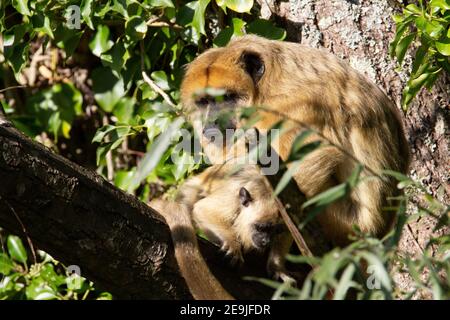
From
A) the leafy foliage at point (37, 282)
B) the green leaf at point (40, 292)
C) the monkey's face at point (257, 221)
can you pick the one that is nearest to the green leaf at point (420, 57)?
the monkey's face at point (257, 221)

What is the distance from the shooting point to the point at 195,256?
14.4 feet

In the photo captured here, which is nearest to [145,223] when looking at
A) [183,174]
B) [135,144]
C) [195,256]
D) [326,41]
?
[195,256]

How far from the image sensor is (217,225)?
5027mm

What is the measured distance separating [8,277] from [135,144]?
6.28 feet

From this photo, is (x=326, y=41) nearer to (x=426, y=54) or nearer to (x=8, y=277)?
(x=426, y=54)

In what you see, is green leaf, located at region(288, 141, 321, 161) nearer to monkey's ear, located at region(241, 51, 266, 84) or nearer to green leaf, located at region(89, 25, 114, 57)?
monkey's ear, located at region(241, 51, 266, 84)

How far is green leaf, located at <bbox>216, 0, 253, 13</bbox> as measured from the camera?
580cm

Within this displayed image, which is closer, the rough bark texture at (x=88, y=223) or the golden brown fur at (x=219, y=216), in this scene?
the rough bark texture at (x=88, y=223)

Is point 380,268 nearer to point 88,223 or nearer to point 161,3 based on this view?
point 88,223

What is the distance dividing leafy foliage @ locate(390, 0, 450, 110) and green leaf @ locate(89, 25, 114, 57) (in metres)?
2.27

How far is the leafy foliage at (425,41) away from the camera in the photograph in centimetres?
550

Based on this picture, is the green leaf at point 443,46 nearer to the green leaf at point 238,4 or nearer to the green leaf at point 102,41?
the green leaf at point 238,4

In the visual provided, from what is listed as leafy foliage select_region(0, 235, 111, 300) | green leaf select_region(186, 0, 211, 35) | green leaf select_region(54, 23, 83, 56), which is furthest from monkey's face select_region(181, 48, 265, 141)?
leafy foliage select_region(0, 235, 111, 300)

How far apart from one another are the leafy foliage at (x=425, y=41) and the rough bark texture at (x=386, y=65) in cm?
23
